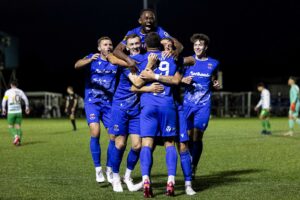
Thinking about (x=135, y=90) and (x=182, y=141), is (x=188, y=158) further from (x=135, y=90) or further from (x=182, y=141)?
(x=135, y=90)

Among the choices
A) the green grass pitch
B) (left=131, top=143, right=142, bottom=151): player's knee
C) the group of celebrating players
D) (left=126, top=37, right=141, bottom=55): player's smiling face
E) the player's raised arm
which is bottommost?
the green grass pitch

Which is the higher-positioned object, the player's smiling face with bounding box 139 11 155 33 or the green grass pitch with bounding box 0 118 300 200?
the player's smiling face with bounding box 139 11 155 33

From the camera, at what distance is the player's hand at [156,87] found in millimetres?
8820

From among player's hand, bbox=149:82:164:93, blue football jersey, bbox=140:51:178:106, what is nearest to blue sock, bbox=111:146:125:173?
blue football jersey, bbox=140:51:178:106

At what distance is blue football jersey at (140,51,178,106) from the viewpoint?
29.0ft

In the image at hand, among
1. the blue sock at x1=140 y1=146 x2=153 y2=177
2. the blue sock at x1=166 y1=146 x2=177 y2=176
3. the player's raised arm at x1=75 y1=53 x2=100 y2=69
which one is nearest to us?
the blue sock at x1=140 y1=146 x2=153 y2=177

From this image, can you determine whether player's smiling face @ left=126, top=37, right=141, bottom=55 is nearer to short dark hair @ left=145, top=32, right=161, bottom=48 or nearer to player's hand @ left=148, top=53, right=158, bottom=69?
short dark hair @ left=145, top=32, right=161, bottom=48

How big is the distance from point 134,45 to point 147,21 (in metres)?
0.57

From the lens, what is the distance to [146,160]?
8.76 meters

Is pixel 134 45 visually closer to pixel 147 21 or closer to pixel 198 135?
pixel 147 21

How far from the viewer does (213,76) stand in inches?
432

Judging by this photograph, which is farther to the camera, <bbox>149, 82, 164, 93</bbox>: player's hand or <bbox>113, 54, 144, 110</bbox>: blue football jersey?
<bbox>113, 54, 144, 110</bbox>: blue football jersey

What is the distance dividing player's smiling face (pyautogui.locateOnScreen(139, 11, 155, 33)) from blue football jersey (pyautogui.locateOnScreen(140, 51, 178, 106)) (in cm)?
77

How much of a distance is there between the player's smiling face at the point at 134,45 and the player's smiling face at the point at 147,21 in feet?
1.43
